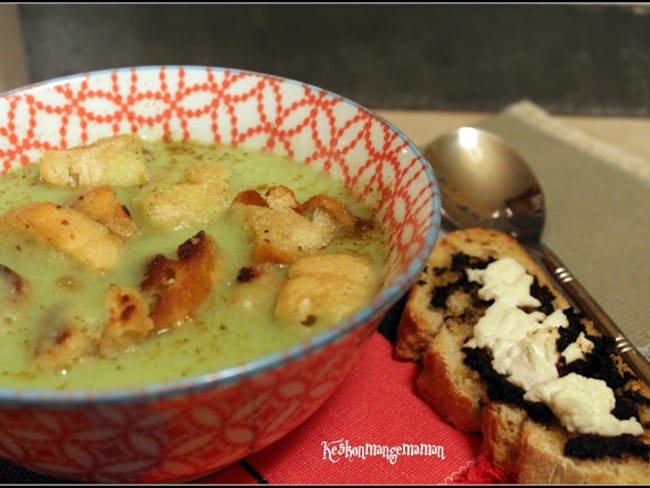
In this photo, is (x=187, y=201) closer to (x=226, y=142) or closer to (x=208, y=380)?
(x=226, y=142)

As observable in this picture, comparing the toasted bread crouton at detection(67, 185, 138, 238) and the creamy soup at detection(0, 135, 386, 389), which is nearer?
the creamy soup at detection(0, 135, 386, 389)

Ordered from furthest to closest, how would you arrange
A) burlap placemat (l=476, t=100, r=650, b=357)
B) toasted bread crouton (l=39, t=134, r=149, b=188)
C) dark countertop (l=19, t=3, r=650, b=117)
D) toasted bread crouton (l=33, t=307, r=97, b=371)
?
dark countertop (l=19, t=3, r=650, b=117), burlap placemat (l=476, t=100, r=650, b=357), toasted bread crouton (l=39, t=134, r=149, b=188), toasted bread crouton (l=33, t=307, r=97, b=371)

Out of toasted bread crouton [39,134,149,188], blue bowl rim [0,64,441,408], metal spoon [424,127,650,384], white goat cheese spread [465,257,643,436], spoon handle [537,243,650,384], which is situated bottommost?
spoon handle [537,243,650,384]

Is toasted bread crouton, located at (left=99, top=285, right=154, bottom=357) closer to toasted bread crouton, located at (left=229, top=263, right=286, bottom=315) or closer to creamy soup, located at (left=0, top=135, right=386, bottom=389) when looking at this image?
creamy soup, located at (left=0, top=135, right=386, bottom=389)

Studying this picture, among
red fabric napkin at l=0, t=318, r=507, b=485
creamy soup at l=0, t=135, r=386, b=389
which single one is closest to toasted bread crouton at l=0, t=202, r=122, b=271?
creamy soup at l=0, t=135, r=386, b=389

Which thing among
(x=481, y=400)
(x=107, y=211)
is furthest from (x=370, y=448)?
(x=107, y=211)

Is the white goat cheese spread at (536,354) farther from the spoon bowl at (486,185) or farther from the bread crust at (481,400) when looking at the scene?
the spoon bowl at (486,185)

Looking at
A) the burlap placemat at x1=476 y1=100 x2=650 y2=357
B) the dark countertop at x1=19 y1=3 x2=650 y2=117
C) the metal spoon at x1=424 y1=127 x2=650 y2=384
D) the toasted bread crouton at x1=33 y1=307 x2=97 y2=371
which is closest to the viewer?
the toasted bread crouton at x1=33 y1=307 x2=97 y2=371

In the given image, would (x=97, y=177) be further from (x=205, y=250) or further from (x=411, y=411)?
(x=411, y=411)
